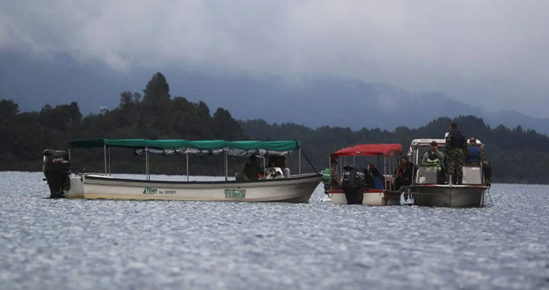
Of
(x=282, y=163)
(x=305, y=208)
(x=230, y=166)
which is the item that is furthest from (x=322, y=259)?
(x=230, y=166)

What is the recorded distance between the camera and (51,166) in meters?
41.2

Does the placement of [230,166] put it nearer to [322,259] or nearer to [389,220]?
[389,220]

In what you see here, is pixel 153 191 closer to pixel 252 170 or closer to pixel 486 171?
pixel 252 170

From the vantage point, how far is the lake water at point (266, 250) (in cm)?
1562

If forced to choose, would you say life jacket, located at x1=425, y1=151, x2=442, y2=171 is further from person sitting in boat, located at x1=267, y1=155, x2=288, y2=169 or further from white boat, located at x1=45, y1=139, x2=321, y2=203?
person sitting in boat, located at x1=267, y1=155, x2=288, y2=169

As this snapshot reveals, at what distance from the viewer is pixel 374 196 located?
39.8 m

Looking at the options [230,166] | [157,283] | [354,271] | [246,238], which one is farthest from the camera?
[230,166]

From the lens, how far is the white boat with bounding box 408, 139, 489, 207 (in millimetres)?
37219

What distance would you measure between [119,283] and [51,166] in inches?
1069

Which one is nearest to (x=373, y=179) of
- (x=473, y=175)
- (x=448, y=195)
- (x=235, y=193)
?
(x=448, y=195)

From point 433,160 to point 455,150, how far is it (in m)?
1.41

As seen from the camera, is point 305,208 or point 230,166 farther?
point 230,166

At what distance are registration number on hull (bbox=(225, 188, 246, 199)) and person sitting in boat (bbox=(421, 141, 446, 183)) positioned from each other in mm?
8068

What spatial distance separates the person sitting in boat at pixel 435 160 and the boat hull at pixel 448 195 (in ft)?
3.32
